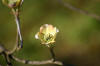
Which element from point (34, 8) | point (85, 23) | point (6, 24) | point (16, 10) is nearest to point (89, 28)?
point (85, 23)

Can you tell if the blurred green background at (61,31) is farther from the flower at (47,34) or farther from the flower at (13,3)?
the flower at (13,3)

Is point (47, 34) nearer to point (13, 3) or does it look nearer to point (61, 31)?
point (13, 3)

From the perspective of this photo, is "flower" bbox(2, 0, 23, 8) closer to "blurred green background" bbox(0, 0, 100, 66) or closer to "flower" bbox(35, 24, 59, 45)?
"flower" bbox(35, 24, 59, 45)

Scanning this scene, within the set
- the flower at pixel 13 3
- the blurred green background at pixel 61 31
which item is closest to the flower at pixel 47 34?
the flower at pixel 13 3

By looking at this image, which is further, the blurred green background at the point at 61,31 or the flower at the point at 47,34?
the blurred green background at the point at 61,31

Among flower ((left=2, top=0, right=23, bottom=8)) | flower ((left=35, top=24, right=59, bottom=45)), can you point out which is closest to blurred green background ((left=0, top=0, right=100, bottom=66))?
flower ((left=35, top=24, right=59, bottom=45))

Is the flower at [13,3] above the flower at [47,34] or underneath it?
above
